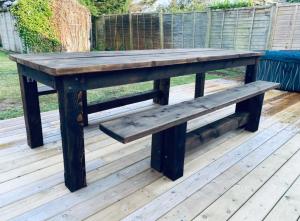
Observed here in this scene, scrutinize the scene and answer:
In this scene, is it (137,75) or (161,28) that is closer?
(137,75)

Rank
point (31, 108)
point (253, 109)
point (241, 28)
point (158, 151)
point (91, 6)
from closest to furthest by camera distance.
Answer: point (158, 151)
point (31, 108)
point (253, 109)
point (241, 28)
point (91, 6)

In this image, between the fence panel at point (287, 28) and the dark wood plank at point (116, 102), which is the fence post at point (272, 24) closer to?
the fence panel at point (287, 28)

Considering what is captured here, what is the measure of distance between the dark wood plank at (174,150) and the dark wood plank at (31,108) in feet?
3.58

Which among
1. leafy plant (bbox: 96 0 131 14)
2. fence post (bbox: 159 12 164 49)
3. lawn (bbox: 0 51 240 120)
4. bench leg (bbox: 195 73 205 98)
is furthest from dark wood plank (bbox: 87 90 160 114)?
leafy plant (bbox: 96 0 131 14)

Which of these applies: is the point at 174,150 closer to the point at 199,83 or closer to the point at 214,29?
the point at 199,83

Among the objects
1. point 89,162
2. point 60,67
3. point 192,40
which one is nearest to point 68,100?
point 60,67

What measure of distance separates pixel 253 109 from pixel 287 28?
3759 mm

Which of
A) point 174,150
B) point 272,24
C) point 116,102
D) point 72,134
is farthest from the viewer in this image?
point 272,24

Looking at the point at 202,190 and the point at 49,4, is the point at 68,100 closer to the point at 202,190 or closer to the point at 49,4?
the point at 202,190

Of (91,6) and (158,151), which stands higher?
(91,6)

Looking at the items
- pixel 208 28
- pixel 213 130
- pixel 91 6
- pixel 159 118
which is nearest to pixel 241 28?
pixel 208 28

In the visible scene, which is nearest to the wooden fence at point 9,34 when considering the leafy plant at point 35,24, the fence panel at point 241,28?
the leafy plant at point 35,24

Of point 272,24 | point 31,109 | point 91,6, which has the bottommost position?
point 31,109

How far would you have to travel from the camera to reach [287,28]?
543 cm
